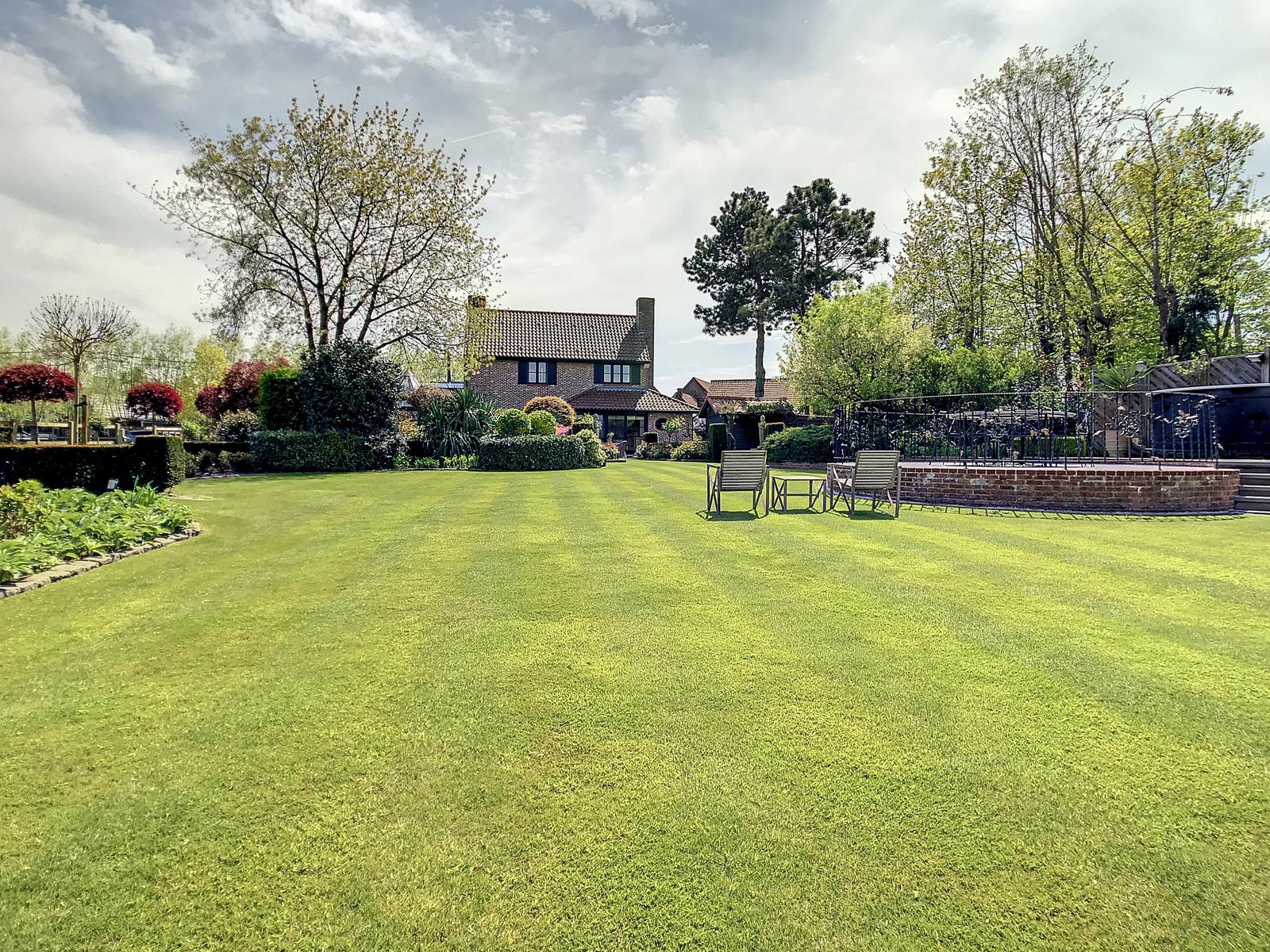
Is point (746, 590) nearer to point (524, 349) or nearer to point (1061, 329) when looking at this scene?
point (1061, 329)

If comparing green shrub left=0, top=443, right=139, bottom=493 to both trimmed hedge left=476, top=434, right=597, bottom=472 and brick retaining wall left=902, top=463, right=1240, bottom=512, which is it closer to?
trimmed hedge left=476, top=434, right=597, bottom=472

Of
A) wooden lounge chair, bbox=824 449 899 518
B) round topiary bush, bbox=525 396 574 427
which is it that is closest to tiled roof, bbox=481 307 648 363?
round topiary bush, bbox=525 396 574 427

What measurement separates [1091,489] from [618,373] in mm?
31749

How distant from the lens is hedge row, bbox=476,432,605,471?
69.2ft

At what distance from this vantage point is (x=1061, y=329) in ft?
82.2

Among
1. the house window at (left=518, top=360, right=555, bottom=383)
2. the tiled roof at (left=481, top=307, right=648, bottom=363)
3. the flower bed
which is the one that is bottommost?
the flower bed

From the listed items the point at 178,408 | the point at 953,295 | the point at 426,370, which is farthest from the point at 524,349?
the point at 953,295

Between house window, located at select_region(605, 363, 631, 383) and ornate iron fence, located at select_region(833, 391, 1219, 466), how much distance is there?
21.3m

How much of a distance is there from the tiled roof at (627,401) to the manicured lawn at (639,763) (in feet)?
106

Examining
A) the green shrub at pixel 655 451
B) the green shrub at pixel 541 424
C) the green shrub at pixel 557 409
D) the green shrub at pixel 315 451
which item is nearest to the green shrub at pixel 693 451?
the green shrub at pixel 655 451

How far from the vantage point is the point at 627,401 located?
38.6m

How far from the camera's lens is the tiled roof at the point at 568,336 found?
129 feet

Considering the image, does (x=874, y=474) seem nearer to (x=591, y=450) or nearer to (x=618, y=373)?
(x=591, y=450)

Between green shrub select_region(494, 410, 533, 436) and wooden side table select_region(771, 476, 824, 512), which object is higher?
green shrub select_region(494, 410, 533, 436)
